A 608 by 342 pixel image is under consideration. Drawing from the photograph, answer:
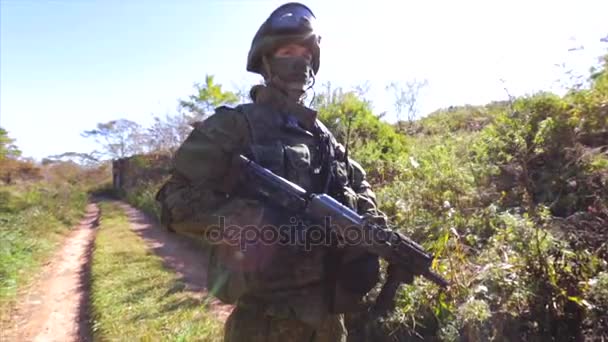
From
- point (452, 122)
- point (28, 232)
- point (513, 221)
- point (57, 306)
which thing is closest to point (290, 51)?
point (513, 221)

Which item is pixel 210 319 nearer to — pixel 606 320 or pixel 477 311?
pixel 477 311

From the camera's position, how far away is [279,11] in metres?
2.01

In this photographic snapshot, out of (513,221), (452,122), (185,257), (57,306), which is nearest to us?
(513,221)

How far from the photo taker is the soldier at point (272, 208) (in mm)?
1611

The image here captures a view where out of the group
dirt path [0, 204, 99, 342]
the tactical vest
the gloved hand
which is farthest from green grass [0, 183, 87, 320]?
the gloved hand

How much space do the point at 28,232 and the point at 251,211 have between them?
11.4 meters

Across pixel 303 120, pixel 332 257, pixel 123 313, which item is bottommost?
pixel 123 313

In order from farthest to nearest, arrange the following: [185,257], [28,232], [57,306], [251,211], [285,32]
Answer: [28,232]
[185,257]
[57,306]
[285,32]
[251,211]

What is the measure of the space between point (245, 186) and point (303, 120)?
1.52 feet

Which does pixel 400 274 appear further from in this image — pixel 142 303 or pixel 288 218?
pixel 142 303

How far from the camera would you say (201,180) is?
5.41 feet

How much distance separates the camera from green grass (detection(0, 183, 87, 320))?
23.4ft

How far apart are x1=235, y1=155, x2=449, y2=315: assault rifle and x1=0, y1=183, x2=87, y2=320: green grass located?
5.95 metres

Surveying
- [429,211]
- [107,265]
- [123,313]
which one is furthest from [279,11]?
[107,265]
